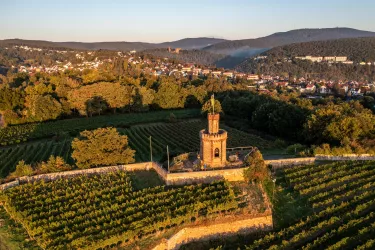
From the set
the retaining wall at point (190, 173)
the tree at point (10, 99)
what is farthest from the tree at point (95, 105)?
the retaining wall at point (190, 173)

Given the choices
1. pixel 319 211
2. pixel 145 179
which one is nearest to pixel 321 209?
pixel 319 211

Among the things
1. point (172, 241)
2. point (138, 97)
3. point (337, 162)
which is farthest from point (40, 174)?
point (138, 97)

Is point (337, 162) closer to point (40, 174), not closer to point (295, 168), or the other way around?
point (295, 168)

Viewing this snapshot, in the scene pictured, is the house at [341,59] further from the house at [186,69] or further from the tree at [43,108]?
the tree at [43,108]

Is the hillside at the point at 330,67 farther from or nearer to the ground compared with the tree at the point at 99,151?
farther from the ground

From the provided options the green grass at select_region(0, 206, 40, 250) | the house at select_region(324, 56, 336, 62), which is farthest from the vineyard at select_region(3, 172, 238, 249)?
the house at select_region(324, 56, 336, 62)
